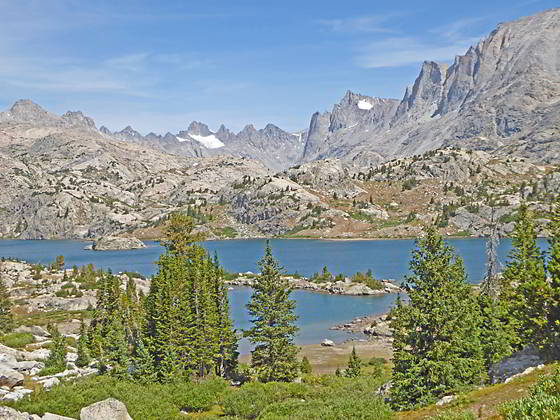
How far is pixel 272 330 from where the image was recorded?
58.1 metres

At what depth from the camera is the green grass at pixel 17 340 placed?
256 ft

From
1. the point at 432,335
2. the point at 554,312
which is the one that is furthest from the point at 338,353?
the point at 432,335

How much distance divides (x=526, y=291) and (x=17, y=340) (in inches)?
3049

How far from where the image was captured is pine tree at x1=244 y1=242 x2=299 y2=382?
57469 millimetres

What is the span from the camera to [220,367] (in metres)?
63.8

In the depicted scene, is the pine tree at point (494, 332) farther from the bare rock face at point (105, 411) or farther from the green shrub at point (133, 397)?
the bare rock face at point (105, 411)

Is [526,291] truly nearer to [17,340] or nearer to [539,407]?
[539,407]

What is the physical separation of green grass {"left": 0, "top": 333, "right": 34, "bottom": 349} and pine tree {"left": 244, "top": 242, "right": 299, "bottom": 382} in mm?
43741

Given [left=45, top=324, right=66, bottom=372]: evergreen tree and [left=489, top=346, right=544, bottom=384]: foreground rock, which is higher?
[left=489, top=346, right=544, bottom=384]: foreground rock

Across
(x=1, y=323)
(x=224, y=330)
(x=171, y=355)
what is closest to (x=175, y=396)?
(x=171, y=355)

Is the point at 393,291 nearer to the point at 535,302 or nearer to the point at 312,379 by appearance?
the point at 312,379

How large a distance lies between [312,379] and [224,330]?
12.9m

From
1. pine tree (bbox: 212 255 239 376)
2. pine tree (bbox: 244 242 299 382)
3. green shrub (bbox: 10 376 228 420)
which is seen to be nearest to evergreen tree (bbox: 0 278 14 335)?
green shrub (bbox: 10 376 228 420)

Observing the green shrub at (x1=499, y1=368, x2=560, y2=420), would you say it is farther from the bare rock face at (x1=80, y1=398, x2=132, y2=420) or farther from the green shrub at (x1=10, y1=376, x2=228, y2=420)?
the green shrub at (x1=10, y1=376, x2=228, y2=420)
